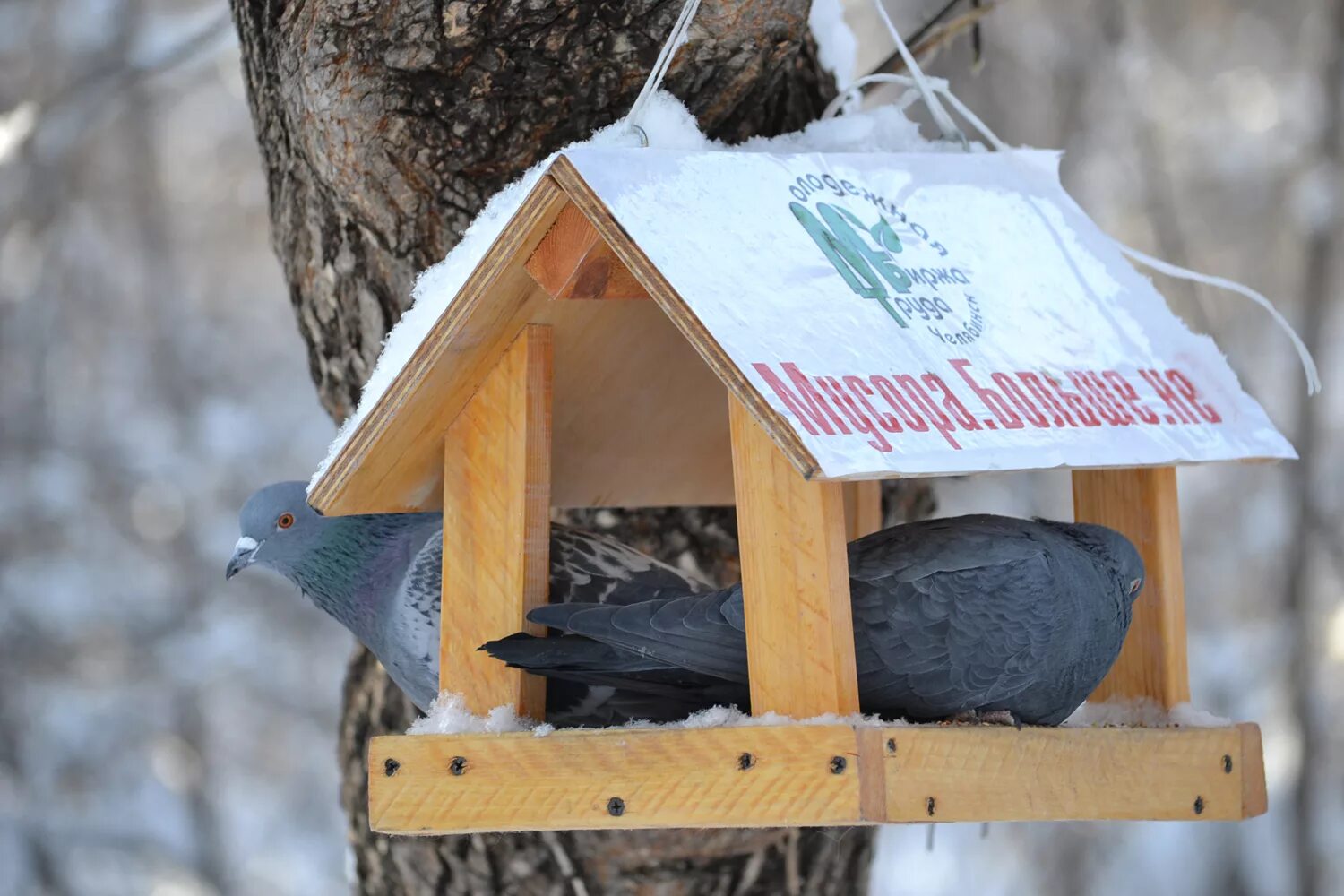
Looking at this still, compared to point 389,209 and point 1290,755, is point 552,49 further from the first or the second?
point 1290,755

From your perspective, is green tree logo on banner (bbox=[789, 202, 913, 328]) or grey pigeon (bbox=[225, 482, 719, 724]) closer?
green tree logo on banner (bbox=[789, 202, 913, 328])

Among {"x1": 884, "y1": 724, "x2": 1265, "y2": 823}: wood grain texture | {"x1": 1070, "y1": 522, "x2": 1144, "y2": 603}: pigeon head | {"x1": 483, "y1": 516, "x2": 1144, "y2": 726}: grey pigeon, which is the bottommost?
{"x1": 884, "y1": 724, "x2": 1265, "y2": 823}: wood grain texture

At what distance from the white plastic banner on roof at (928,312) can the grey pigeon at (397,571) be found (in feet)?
2.29

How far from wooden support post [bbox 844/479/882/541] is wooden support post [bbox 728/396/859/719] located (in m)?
1.04

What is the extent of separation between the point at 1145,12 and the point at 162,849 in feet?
25.2

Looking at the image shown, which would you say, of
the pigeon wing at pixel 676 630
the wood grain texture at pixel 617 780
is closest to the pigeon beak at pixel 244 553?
the wood grain texture at pixel 617 780

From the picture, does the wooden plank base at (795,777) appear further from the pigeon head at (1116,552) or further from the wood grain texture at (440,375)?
the wood grain texture at (440,375)

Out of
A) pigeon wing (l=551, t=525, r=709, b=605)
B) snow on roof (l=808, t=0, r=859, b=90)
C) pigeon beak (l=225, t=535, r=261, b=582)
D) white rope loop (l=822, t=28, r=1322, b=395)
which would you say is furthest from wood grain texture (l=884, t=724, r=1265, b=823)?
snow on roof (l=808, t=0, r=859, b=90)

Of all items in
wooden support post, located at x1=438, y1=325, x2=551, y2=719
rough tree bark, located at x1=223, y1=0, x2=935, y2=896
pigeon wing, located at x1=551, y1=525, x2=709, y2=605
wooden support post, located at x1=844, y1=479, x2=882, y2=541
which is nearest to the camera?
wooden support post, located at x1=438, y1=325, x2=551, y2=719

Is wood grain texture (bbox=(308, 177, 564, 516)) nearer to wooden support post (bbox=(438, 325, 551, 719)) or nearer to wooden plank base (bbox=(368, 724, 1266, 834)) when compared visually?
wooden support post (bbox=(438, 325, 551, 719))

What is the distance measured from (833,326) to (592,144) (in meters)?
0.51

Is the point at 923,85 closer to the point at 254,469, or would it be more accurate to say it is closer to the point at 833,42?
the point at 833,42

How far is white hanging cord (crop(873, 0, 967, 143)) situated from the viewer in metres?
2.56

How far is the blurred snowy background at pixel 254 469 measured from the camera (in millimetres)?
7844
